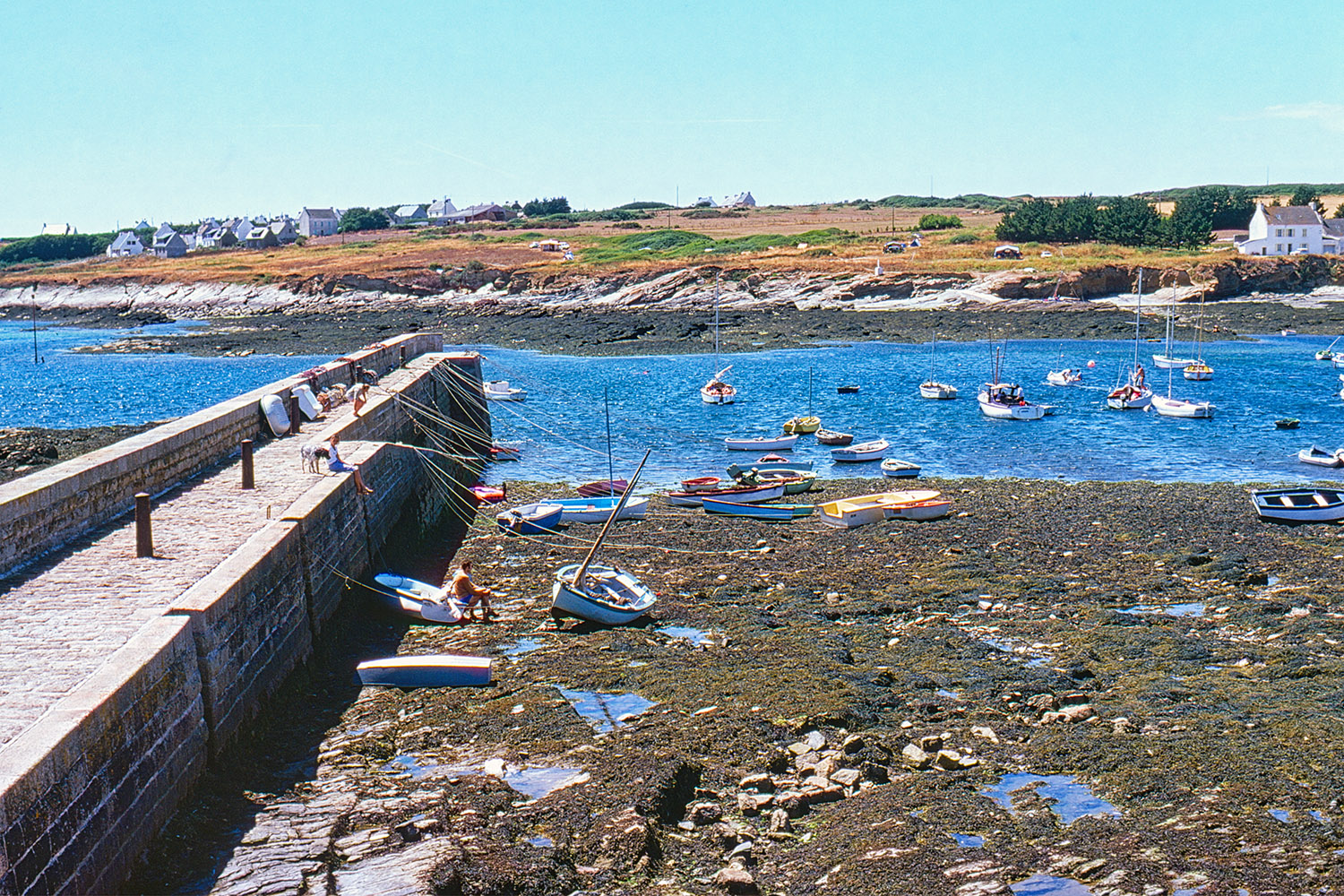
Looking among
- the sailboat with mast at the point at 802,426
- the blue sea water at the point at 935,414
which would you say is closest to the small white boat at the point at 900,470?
the blue sea water at the point at 935,414

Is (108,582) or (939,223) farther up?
(939,223)

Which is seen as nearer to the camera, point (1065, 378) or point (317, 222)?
point (1065, 378)

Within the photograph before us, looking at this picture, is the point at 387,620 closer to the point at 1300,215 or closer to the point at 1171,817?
the point at 1171,817

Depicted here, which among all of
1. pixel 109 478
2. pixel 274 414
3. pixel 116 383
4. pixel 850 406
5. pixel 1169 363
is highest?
pixel 274 414

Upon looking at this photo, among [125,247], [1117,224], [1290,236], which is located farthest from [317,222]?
[1290,236]

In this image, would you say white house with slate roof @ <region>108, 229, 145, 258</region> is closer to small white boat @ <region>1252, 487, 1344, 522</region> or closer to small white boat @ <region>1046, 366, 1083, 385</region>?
small white boat @ <region>1046, 366, 1083, 385</region>

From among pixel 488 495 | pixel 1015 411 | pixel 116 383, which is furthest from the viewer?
pixel 116 383

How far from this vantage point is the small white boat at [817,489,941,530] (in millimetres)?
25891

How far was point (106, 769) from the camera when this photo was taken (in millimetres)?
9836

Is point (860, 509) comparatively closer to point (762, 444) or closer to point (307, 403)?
point (762, 444)

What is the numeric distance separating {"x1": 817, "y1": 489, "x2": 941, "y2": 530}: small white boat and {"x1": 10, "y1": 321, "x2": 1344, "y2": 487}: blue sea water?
21.0 feet

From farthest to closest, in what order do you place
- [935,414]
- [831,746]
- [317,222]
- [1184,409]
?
[317,222], [935,414], [1184,409], [831,746]

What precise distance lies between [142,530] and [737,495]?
15.0m

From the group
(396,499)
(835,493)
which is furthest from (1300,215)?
(396,499)
